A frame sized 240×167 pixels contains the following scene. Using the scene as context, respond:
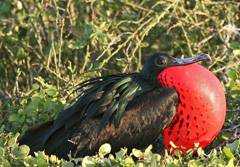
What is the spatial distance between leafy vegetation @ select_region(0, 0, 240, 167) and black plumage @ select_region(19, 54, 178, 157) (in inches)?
20.0

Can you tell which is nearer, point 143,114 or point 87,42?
point 143,114

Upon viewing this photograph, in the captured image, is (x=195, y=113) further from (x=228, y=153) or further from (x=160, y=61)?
(x=228, y=153)

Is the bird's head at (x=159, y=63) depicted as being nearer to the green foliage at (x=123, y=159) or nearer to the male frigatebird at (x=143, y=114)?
the male frigatebird at (x=143, y=114)

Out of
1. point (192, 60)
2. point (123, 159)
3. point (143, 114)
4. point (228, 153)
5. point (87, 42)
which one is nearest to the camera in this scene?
point (123, 159)

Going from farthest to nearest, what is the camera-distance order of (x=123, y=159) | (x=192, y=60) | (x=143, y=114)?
(x=192, y=60) < (x=143, y=114) < (x=123, y=159)

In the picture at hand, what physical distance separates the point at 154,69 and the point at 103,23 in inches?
54.4

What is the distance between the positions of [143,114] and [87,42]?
1582mm

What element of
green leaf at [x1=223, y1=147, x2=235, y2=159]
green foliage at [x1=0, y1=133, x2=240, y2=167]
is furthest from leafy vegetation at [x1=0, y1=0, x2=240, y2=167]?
green leaf at [x1=223, y1=147, x2=235, y2=159]

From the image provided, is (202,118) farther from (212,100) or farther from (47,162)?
(47,162)

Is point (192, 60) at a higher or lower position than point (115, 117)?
higher

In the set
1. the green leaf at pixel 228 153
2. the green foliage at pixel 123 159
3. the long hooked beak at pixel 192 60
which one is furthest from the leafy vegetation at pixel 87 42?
the green leaf at pixel 228 153

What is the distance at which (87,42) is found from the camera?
19.5ft

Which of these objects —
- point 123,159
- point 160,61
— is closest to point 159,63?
point 160,61

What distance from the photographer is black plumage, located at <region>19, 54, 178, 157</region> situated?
4.43 metres
